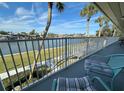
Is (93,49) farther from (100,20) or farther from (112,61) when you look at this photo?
(100,20)

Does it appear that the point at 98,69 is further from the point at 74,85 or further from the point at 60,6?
the point at 60,6

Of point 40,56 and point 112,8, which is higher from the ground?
point 112,8

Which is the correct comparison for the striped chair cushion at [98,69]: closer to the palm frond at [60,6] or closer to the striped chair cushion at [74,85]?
the striped chair cushion at [74,85]

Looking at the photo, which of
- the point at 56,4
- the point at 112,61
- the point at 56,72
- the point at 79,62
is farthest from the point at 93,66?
the point at 56,4

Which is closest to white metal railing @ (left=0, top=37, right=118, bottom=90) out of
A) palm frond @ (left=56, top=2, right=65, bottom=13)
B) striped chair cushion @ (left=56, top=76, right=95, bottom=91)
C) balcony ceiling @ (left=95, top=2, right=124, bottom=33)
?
striped chair cushion @ (left=56, top=76, right=95, bottom=91)

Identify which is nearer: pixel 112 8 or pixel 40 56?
pixel 40 56

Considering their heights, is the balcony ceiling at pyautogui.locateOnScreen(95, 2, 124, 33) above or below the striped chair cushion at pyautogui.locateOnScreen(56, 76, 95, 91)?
above

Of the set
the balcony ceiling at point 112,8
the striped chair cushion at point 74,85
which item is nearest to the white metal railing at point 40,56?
the striped chair cushion at point 74,85

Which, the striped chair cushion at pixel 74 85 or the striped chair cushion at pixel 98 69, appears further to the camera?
the striped chair cushion at pixel 98 69

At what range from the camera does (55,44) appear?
159 inches

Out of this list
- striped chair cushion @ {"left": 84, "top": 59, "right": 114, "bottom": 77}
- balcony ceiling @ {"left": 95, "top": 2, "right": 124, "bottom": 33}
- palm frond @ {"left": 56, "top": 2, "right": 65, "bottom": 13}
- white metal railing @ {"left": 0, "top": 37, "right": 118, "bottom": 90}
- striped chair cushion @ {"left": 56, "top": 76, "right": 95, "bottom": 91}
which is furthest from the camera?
palm frond @ {"left": 56, "top": 2, "right": 65, "bottom": 13}

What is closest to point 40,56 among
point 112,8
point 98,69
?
point 98,69

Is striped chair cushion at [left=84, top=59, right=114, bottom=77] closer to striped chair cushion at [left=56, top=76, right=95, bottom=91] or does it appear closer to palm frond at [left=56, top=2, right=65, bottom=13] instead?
striped chair cushion at [left=56, top=76, right=95, bottom=91]

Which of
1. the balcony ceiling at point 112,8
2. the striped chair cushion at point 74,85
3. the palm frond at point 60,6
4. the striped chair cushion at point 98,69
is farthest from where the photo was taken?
the palm frond at point 60,6
